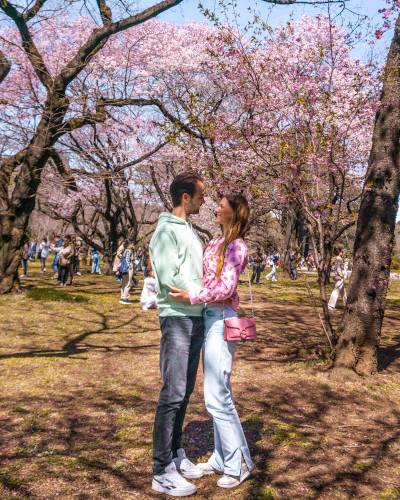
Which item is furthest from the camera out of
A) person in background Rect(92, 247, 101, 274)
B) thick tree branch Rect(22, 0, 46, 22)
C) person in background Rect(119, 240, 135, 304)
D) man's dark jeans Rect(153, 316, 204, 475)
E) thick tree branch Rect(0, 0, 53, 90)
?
person in background Rect(92, 247, 101, 274)

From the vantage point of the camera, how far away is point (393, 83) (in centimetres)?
511

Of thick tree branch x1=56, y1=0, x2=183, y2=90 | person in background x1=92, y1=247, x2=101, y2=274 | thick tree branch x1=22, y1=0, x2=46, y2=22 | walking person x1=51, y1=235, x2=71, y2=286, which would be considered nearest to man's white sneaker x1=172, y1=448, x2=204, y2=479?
thick tree branch x1=56, y1=0, x2=183, y2=90

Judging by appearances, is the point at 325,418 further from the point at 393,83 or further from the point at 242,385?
the point at 393,83

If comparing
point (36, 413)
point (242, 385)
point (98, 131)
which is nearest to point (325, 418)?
point (242, 385)

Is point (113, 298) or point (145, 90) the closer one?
point (113, 298)

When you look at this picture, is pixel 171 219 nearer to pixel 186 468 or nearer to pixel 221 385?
pixel 221 385

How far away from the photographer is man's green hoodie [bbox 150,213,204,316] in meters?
2.54

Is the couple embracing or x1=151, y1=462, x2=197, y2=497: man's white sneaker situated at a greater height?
the couple embracing

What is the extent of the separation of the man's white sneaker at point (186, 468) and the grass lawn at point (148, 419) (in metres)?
0.07

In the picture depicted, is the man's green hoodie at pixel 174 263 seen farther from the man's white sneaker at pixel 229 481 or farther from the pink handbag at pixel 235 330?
the man's white sneaker at pixel 229 481

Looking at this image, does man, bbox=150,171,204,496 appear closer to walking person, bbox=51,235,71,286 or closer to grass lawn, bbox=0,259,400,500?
grass lawn, bbox=0,259,400,500

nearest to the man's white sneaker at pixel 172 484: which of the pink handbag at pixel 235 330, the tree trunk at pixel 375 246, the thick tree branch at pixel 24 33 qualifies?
the pink handbag at pixel 235 330

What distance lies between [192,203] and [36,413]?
8.86 feet

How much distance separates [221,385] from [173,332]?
48 centimetres
